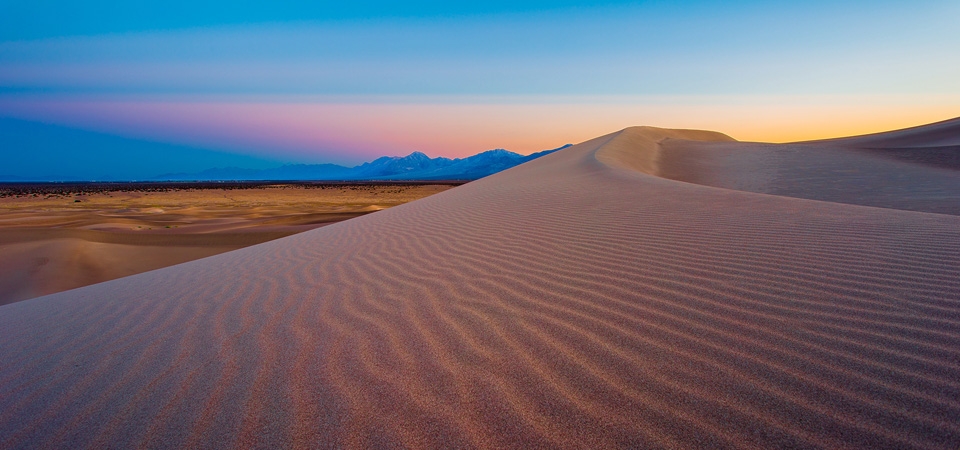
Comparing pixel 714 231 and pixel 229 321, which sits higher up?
pixel 714 231

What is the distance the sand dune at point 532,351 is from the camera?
66.6 inches

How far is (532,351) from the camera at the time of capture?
2.26 metres

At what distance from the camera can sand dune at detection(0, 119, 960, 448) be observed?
1.69 metres

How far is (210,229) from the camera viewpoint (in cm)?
1362

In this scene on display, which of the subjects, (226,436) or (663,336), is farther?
(663,336)

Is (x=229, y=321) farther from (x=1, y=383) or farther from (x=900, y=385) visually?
(x=900, y=385)

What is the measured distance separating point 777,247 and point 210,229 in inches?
572

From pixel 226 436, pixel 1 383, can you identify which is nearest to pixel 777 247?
pixel 226 436

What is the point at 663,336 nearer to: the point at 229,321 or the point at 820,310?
the point at 820,310

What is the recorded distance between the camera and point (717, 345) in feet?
7.15

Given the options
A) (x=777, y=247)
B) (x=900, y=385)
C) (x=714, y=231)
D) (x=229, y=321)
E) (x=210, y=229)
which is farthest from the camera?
(x=210, y=229)

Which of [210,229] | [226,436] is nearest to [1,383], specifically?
[226,436]

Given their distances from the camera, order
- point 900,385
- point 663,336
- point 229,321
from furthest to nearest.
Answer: point 229,321 → point 663,336 → point 900,385

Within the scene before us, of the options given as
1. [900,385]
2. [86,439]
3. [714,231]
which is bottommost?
[86,439]
